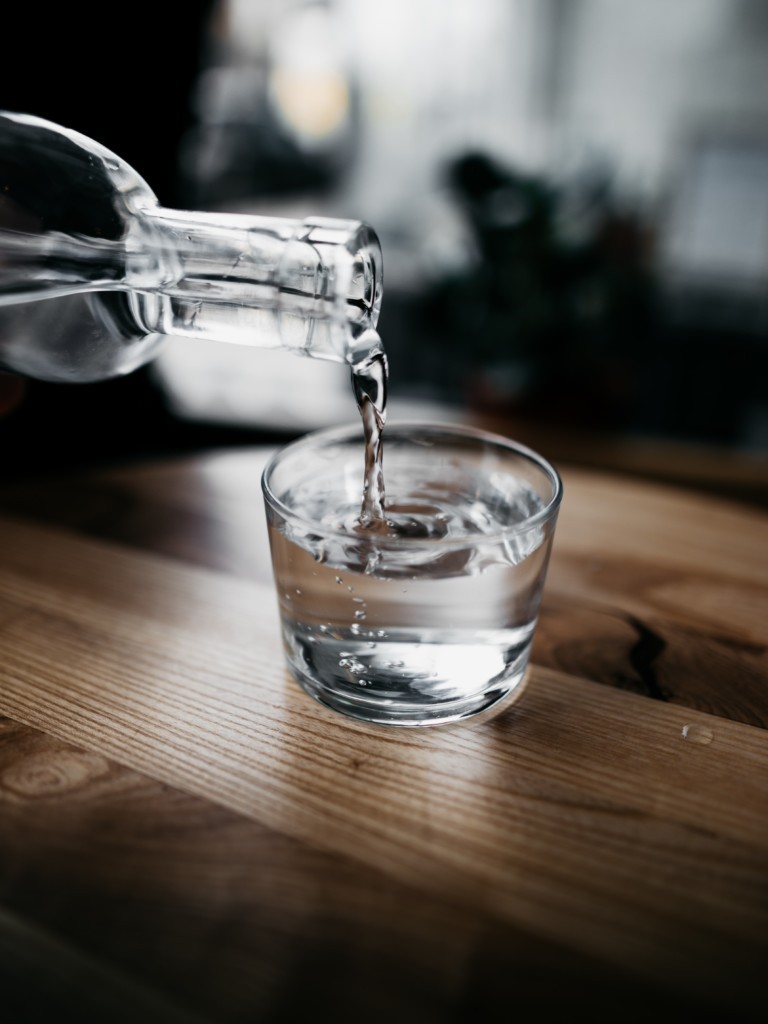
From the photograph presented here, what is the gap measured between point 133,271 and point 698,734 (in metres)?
0.48

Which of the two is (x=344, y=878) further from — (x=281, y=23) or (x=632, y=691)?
(x=281, y=23)

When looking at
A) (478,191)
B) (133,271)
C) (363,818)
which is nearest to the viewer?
(363,818)

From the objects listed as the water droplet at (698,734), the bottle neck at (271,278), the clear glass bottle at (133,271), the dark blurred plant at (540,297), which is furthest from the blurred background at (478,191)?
the water droplet at (698,734)

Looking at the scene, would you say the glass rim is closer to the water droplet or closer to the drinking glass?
the drinking glass

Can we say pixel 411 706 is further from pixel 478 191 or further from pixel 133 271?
pixel 478 191

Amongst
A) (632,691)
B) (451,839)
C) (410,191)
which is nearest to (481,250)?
(632,691)

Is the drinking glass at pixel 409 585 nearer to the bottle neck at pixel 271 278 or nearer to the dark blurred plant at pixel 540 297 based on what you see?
the bottle neck at pixel 271 278

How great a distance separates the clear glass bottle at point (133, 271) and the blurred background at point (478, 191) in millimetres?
667

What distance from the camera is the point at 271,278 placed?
52 cm

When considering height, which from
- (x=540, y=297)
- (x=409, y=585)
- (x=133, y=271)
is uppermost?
(x=133, y=271)

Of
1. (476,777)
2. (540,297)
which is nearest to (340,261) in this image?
(476,777)

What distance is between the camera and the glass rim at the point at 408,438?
0.47 m

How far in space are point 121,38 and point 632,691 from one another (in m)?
1.17

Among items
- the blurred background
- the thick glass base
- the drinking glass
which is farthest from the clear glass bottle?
the blurred background
